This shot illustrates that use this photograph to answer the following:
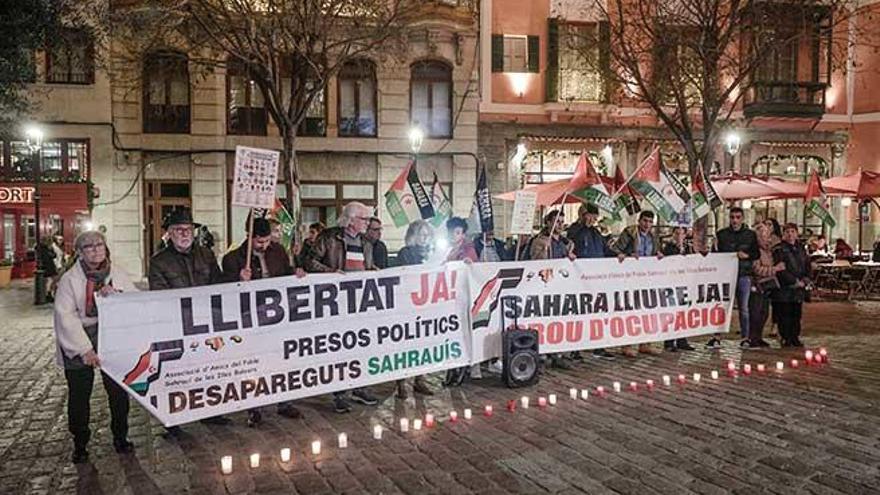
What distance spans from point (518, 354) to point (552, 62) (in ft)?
58.8

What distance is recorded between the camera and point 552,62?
24047mm

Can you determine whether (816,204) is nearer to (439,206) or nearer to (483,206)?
(439,206)

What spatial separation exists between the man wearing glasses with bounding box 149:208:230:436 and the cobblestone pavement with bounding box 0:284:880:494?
1.07 meters

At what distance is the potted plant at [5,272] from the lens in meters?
22.2

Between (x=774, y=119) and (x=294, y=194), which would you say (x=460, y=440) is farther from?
(x=774, y=119)

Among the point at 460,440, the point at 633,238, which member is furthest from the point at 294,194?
the point at 460,440

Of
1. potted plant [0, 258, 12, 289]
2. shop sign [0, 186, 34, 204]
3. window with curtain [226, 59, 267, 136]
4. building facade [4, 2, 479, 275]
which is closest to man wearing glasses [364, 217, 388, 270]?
building facade [4, 2, 479, 275]

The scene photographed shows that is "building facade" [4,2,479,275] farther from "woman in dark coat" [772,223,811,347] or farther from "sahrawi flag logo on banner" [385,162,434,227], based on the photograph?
"woman in dark coat" [772,223,811,347]

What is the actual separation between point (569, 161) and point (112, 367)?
2076cm

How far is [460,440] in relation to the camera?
620 cm

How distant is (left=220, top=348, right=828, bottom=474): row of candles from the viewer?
18.9 ft

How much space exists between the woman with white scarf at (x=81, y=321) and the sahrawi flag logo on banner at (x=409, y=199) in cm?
485

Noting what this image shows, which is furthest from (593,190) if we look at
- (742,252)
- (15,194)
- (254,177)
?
(15,194)

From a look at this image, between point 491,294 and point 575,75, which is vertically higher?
point 575,75
